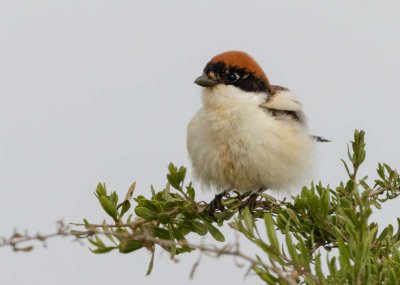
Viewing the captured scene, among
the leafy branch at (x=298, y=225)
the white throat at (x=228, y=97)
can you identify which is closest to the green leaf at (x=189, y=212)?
the leafy branch at (x=298, y=225)

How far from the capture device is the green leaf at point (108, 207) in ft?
8.96

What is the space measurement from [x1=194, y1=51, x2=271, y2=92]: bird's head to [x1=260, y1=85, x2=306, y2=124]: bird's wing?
0.09 m

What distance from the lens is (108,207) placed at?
2734 millimetres

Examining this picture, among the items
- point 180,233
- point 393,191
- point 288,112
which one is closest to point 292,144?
point 288,112

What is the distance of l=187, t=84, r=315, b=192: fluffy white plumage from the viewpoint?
4.36m

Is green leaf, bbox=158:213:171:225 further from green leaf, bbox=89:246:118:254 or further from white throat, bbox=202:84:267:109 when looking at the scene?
white throat, bbox=202:84:267:109

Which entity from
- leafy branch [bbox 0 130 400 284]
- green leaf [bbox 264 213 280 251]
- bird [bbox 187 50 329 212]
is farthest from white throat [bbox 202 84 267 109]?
green leaf [bbox 264 213 280 251]

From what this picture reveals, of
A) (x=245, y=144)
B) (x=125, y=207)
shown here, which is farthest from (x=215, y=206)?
(x=245, y=144)

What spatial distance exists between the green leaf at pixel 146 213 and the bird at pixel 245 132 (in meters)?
1.56

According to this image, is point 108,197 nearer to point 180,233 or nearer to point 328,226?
point 180,233

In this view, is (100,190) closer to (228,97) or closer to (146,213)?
(146,213)

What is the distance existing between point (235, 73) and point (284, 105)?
0.38 m

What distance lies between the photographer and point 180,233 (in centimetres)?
285

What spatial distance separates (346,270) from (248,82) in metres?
2.95
